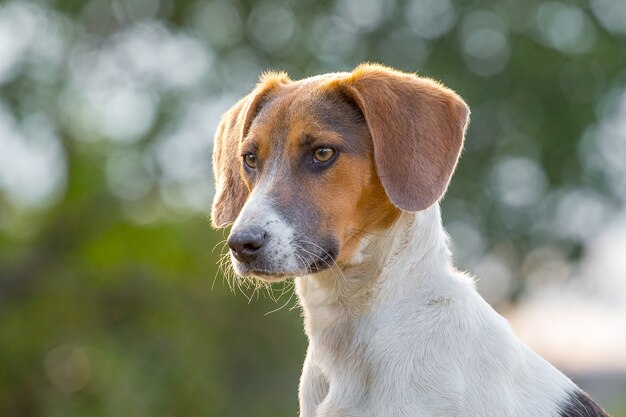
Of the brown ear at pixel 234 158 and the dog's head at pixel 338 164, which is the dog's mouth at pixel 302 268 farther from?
the brown ear at pixel 234 158

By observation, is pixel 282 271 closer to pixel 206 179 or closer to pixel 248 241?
pixel 248 241

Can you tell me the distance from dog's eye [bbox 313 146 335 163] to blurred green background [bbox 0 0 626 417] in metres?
12.9

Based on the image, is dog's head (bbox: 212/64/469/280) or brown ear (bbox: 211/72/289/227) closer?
dog's head (bbox: 212/64/469/280)

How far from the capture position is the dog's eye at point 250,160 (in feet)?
19.2

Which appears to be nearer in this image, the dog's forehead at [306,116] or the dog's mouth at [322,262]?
the dog's mouth at [322,262]

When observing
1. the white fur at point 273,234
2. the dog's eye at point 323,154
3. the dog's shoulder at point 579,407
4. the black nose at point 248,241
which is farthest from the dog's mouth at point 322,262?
the dog's shoulder at point 579,407

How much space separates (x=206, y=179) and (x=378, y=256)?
50.3 feet

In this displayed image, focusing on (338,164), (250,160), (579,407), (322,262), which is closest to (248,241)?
(322,262)

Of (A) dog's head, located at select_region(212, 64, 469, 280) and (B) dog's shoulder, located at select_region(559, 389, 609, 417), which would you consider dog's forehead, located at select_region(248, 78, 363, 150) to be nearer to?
(A) dog's head, located at select_region(212, 64, 469, 280)

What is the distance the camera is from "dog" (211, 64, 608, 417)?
5.26 meters

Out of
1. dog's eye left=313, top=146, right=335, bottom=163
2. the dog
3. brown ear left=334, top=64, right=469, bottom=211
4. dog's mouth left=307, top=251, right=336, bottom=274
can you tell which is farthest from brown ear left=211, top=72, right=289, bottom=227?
dog's mouth left=307, top=251, right=336, bottom=274

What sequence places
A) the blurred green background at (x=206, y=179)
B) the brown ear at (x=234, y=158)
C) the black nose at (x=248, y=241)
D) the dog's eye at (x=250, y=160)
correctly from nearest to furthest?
1. the black nose at (x=248, y=241)
2. the dog's eye at (x=250, y=160)
3. the brown ear at (x=234, y=158)
4. the blurred green background at (x=206, y=179)

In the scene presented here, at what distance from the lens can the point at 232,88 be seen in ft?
78.3

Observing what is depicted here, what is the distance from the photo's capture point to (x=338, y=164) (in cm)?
557
